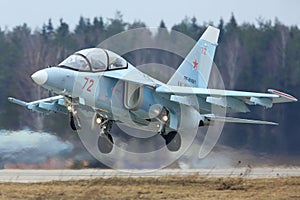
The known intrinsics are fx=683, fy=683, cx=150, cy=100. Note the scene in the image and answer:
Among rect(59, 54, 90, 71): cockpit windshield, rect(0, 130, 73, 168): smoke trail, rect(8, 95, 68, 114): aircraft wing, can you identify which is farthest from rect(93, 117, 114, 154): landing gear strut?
rect(0, 130, 73, 168): smoke trail

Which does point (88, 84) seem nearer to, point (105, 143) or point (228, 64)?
point (105, 143)

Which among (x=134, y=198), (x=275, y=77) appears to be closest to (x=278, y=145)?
(x=275, y=77)

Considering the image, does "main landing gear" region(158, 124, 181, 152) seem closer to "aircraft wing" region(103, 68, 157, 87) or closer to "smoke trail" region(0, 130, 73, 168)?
"aircraft wing" region(103, 68, 157, 87)

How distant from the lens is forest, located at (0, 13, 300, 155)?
25109 millimetres

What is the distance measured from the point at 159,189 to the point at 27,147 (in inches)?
293

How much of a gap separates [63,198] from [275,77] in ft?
61.4

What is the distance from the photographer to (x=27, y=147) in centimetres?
2270

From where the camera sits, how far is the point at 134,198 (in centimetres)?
1518

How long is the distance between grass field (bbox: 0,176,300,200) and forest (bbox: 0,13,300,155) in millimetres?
6117

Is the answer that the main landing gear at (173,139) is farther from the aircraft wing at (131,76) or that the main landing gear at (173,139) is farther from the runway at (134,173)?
the aircraft wing at (131,76)

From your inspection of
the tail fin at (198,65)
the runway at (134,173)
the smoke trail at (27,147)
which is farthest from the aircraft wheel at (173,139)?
the smoke trail at (27,147)

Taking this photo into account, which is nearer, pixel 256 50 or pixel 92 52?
pixel 92 52

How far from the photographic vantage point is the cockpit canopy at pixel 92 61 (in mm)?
18531

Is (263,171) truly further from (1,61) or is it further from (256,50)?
(1,61)
